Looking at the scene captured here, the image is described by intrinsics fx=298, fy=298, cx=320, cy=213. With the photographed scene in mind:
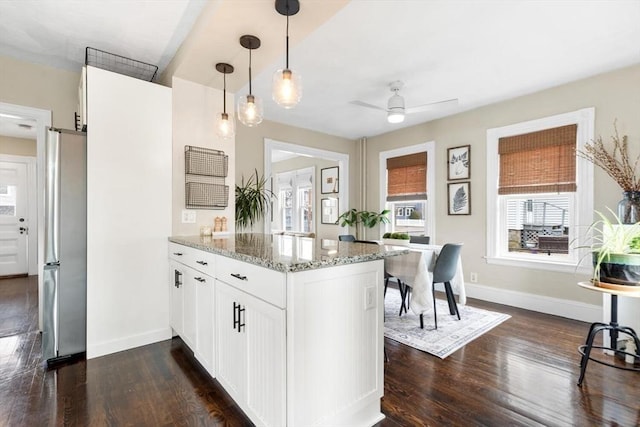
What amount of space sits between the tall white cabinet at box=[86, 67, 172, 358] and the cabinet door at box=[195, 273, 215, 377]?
0.81 meters

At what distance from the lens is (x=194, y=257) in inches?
86.4

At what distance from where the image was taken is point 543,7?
6.89ft

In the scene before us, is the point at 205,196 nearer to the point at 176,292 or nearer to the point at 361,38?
the point at 176,292

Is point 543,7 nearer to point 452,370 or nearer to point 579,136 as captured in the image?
point 579,136

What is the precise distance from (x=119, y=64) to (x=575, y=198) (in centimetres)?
499

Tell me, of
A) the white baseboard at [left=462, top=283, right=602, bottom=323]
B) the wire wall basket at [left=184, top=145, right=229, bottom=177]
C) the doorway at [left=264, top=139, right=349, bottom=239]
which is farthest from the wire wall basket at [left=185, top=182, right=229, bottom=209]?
the white baseboard at [left=462, top=283, right=602, bottom=323]

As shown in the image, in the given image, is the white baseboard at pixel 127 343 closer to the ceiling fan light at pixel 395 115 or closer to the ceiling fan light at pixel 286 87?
the ceiling fan light at pixel 286 87

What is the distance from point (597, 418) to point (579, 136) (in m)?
2.87

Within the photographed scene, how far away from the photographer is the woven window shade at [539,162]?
337 centimetres

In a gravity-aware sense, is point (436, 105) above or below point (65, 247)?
above

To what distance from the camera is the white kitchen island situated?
1303 mm

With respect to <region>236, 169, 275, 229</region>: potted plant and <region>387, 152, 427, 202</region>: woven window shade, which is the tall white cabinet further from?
<region>387, 152, 427, 202</region>: woven window shade

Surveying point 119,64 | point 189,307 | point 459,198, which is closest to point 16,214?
point 119,64

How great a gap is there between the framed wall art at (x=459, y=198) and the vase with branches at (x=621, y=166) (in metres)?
1.26
